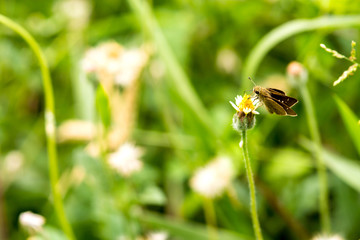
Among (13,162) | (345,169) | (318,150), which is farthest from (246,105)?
(13,162)

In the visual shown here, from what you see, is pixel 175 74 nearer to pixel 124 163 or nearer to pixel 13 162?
pixel 124 163

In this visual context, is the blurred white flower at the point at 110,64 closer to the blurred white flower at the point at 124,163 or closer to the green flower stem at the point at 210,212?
the blurred white flower at the point at 124,163

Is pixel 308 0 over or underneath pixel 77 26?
underneath

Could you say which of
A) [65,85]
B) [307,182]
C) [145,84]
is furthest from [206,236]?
[65,85]

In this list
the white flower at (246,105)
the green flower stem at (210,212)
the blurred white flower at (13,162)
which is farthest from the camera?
the blurred white flower at (13,162)

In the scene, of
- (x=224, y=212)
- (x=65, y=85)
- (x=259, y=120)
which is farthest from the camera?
(x=65, y=85)

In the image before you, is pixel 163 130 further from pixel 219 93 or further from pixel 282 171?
pixel 282 171

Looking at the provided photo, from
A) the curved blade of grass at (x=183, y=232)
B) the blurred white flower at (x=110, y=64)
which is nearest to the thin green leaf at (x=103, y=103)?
the blurred white flower at (x=110, y=64)
